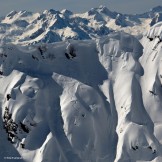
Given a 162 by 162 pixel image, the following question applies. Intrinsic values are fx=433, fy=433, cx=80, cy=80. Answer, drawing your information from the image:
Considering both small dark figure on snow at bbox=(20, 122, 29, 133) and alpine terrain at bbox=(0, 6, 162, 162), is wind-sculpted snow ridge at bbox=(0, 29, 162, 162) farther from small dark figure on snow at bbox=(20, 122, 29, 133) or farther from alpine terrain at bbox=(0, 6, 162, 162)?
small dark figure on snow at bbox=(20, 122, 29, 133)

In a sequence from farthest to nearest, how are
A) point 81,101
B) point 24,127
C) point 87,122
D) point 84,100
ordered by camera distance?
point 84,100 < point 81,101 < point 87,122 < point 24,127

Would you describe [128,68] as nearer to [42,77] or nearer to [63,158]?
[42,77]

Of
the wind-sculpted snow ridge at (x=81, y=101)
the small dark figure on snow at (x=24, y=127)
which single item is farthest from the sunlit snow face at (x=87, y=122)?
the small dark figure on snow at (x=24, y=127)

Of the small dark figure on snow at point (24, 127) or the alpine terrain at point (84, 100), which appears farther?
the small dark figure on snow at point (24, 127)

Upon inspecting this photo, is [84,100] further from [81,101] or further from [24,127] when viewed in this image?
[24,127]

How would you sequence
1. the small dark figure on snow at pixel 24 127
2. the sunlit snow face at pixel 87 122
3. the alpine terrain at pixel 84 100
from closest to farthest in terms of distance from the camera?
the alpine terrain at pixel 84 100, the sunlit snow face at pixel 87 122, the small dark figure on snow at pixel 24 127

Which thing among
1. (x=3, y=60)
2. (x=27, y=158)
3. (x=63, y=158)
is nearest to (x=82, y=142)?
(x=63, y=158)

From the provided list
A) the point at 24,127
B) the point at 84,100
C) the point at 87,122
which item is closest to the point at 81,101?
the point at 84,100

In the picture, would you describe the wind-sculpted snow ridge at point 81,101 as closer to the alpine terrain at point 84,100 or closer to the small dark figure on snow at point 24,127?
the alpine terrain at point 84,100

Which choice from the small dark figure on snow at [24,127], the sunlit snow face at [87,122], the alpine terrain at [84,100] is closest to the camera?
the alpine terrain at [84,100]

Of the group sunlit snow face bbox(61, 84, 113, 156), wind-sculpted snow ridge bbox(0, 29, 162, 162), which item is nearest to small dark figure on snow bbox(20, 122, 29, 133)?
wind-sculpted snow ridge bbox(0, 29, 162, 162)
